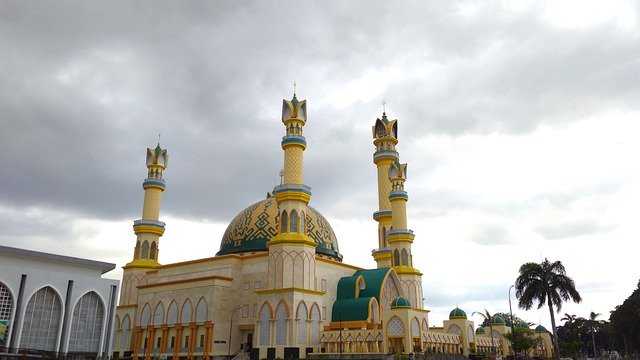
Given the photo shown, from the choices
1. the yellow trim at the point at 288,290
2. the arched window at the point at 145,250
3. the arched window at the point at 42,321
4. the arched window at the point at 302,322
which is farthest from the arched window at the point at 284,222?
the arched window at the point at 145,250

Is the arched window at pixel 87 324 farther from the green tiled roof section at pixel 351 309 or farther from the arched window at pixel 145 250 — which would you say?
the arched window at pixel 145 250

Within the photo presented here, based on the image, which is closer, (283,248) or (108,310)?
(108,310)

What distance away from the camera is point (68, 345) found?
28609 mm

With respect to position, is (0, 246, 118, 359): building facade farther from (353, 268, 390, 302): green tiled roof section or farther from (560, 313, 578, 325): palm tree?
(560, 313, 578, 325): palm tree

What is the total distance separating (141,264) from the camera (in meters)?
44.3

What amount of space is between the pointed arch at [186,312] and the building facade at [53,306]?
7.83 meters

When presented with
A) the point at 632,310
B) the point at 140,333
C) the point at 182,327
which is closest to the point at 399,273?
the point at 182,327

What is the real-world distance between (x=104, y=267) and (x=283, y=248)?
10953mm

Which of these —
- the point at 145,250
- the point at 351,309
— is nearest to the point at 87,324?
the point at 145,250

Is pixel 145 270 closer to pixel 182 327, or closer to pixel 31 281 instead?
pixel 182 327

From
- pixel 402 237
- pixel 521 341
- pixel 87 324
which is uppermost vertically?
pixel 402 237

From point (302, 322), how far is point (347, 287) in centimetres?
579

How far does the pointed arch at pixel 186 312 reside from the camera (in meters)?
37.7

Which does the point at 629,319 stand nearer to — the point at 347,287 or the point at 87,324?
the point at 347,287
